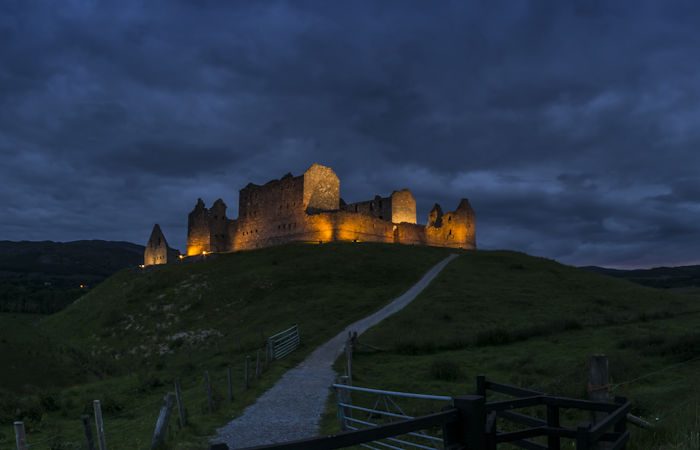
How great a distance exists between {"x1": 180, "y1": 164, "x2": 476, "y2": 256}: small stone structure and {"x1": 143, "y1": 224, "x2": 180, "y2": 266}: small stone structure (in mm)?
3804

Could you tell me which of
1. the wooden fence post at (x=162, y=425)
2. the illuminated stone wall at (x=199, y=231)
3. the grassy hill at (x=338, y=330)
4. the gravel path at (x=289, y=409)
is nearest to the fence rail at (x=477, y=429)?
the grassy hill at (x=338, y=330)

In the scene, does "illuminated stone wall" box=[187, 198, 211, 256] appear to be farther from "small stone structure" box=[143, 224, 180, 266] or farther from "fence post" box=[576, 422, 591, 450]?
"fence post" box=[576, 422, 591, 450]

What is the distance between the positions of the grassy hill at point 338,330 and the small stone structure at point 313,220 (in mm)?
8431

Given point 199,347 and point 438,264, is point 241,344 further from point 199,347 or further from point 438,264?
point 438,264

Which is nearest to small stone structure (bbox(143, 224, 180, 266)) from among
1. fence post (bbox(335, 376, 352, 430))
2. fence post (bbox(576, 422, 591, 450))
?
fence post (bbox(335, 376, 352, 430))

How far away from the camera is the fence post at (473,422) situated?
14.6 ft

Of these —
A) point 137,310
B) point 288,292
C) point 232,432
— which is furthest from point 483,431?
point 137,310

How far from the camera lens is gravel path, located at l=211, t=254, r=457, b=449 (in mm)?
12078

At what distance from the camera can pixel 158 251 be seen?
87.6 meters

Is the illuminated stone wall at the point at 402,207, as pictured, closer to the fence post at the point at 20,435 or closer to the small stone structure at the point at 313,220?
the small stone structure at the point at 313,220

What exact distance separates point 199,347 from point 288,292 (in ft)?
39.2

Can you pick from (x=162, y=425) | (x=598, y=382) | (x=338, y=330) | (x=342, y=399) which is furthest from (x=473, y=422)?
(x=338, y=330)

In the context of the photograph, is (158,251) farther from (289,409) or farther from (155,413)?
(289,409)

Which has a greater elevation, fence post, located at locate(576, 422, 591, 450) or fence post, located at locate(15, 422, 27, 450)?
fence post, located at locate(576, 422, 591, 450)
